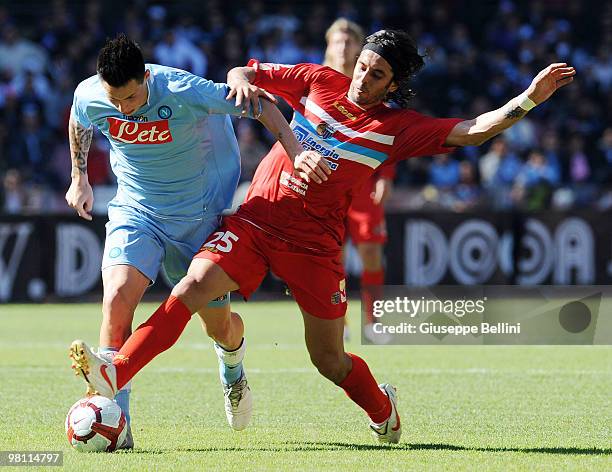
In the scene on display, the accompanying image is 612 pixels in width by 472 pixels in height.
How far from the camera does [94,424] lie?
5855 millimetres

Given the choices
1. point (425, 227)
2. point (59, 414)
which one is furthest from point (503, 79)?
point (59, 414)

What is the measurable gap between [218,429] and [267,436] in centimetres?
40

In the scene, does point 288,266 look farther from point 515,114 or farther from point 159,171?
point 515,114

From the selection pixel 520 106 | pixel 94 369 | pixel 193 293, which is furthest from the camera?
pixel 520 106

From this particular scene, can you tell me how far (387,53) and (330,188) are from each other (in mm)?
798

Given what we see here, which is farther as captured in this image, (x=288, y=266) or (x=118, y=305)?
(x=288, y=266)

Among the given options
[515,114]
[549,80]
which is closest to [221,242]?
[515,114]

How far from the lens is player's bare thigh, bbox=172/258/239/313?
607cm

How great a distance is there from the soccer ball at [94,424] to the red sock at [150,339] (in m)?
0.19

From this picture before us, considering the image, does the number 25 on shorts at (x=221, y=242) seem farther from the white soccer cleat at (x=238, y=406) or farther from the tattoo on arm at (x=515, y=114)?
the tattoo on arm at (x=515, y=114)

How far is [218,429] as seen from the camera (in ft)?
22.6

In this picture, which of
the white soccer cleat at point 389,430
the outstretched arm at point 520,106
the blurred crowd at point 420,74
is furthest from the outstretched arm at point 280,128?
the blurred crowd at point 420,74

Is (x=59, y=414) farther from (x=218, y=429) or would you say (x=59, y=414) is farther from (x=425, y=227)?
(x=425, y=227)

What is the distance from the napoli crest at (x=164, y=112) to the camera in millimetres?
6294
